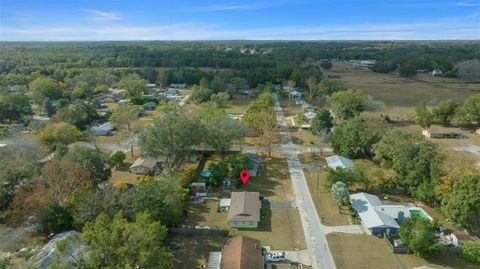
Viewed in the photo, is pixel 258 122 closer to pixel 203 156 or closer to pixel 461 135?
pixel 203 156

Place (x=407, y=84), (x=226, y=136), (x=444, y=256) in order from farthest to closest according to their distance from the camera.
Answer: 1. (x=407, y=84)
2. (x=226, y=136)
3. (x=444, y=256)

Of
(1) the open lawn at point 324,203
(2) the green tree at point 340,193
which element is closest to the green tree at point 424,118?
(1) the open lawn at point 324,203

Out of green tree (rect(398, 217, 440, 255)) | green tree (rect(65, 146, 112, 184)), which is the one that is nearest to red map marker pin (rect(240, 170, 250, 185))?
green tree (rect(65, 146, 112, 184))

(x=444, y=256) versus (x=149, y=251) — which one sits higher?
(x=149, y=251)

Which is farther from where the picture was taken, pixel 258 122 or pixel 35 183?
pixel 258 122

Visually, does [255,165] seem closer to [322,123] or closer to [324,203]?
[324,203]

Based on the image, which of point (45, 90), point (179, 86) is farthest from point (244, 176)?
point (179, 86)

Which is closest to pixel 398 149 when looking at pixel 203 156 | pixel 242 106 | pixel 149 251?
pixel 203 156
